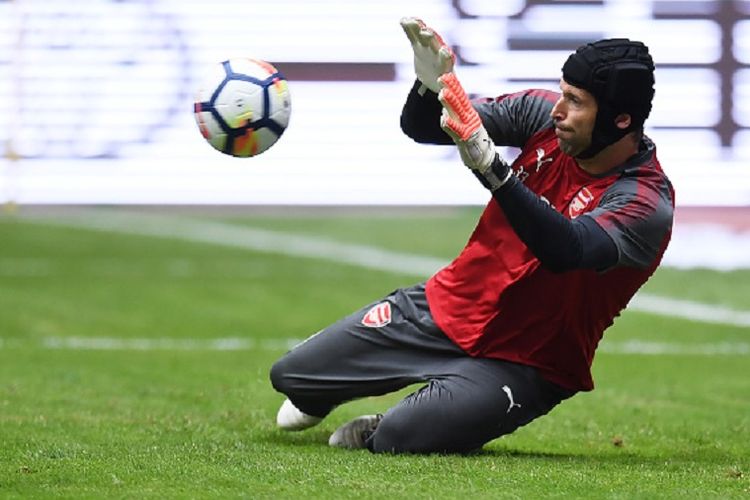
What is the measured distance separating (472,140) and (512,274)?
90 cm

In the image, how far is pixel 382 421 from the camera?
623 cm

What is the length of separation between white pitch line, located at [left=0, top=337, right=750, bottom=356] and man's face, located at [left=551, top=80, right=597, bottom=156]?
5454mm

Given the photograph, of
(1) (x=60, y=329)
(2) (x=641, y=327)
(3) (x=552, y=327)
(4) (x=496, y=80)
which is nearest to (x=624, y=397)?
(3) (x=552, y=327)

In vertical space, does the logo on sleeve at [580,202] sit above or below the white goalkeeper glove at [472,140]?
below

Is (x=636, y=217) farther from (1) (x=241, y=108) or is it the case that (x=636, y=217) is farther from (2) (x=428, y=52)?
(1) (x=241, y=108)

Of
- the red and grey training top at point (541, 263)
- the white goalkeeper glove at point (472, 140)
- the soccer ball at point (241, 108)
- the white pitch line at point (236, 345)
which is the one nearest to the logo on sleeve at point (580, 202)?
the red and grey training top at point (541, 263)

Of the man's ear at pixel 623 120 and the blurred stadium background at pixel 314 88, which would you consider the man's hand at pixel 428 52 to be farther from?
the blurred stadium background at pixel 314 88

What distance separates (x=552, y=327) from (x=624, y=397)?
8.80 ft

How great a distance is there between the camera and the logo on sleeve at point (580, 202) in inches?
236

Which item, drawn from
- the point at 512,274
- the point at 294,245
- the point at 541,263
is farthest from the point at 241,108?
the point at 294,245

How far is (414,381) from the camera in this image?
652 centimetres

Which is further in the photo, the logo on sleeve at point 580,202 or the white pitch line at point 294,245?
the white pitch line at point 294,245

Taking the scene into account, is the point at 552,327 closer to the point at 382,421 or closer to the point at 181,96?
the point at 382,421

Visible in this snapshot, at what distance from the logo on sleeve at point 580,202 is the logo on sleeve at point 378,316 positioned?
1058mm
